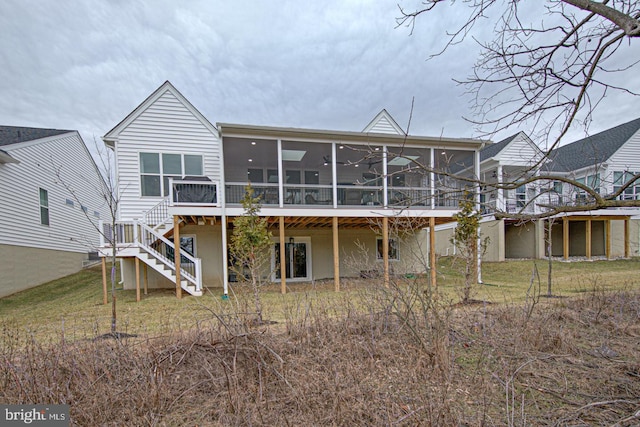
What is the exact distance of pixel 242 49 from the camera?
16.0 m

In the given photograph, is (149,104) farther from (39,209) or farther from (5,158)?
(39,209)

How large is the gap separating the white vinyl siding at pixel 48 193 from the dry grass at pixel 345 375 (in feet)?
23.4

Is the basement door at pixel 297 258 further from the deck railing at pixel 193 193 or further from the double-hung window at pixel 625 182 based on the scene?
the double-hung window at pixel 625 182

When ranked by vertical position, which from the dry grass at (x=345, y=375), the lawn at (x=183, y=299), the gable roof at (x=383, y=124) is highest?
the gable roof at (x=383, y=124)

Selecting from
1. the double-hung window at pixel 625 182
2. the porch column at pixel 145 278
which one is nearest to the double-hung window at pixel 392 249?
the double-hung window at pixel 625 182

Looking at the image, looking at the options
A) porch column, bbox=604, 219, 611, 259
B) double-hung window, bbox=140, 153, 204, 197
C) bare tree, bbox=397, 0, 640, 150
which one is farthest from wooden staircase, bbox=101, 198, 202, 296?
porch column, bbox=604, 219, 611, 259

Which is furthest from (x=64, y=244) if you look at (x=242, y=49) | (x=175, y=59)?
(x=242, y=49)

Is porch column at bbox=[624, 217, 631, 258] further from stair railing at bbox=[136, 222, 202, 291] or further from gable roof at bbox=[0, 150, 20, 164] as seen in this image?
gable roof at bbox=[0, 150, 20, 164]

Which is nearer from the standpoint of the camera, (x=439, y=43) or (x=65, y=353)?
(x=65, y=353)

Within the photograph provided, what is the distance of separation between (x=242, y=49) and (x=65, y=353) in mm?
16773

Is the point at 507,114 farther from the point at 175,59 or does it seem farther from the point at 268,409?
the point at 175,59

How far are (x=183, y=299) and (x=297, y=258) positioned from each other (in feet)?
17.4

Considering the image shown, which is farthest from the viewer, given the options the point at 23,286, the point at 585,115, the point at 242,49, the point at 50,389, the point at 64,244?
the point at 242,49

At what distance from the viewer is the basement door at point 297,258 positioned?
12977 mm
